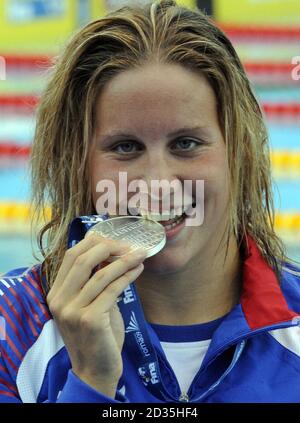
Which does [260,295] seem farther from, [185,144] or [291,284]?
[185,144]

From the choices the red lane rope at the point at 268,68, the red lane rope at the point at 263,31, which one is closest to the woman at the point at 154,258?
the red lane rope at the point at 268,68

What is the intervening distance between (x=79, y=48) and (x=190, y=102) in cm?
27

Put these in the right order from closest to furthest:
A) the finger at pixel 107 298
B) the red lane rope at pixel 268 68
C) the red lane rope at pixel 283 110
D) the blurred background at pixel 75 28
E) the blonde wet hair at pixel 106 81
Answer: the finger at pixel 107 298, the blonde wet hair at pixel 106 81, the blurred background at pixel 75 28, the red lane rope at pixel 283 110, the red lane rope at pixel 268 68

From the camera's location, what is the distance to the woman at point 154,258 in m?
1.23

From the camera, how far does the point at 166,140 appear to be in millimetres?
1365

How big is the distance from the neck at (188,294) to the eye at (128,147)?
0.26 m

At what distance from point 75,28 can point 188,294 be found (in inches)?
271

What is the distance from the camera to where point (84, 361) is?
123cm

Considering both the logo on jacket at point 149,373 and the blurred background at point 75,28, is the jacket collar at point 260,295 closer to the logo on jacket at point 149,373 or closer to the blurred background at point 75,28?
the logo on jacket at point 149,373

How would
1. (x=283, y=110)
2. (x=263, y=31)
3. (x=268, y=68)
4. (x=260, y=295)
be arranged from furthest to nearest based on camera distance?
1. (x=263, y=31)
2. (x=268, y=68)
3. (x=283, y=110)
4. (x=260, y=295)

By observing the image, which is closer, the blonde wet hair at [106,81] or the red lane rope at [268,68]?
the blonde wet hair at [106,81]

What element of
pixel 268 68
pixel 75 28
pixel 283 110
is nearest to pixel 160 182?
pixel 283 110

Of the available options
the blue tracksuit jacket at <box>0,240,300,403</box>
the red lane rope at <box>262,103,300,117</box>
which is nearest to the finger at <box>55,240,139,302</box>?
the blue tracksuit jacket at <box>0,240,300,403</box>

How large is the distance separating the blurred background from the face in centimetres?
329
